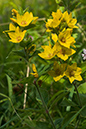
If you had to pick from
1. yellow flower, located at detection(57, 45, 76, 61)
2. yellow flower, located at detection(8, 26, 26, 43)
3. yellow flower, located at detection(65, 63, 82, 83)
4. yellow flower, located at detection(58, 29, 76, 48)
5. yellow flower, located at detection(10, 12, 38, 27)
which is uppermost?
yellow flower, located at detection(10, 12, 38, 27)

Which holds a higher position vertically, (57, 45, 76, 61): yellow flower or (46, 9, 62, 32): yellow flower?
(46, 9, 62, 32): yellow flower

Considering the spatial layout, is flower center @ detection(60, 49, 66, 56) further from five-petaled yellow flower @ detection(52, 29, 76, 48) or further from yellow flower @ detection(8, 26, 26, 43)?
yellow flower @ detection(8, 26, 26, 43)

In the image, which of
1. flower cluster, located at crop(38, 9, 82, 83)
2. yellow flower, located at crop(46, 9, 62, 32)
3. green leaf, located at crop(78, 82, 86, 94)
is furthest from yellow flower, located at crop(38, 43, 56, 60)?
green leaf, located at crop(78, 82, 86, 94)

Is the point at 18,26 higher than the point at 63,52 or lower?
higher

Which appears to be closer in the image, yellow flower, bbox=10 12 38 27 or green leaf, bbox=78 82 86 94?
yellow flower, bbox=10 12 38 27

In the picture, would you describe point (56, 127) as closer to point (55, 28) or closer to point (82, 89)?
point (82, 89)

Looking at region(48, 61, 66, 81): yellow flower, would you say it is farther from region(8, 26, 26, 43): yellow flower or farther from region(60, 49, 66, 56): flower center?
region(8, 26, 26, 43): yellow flower

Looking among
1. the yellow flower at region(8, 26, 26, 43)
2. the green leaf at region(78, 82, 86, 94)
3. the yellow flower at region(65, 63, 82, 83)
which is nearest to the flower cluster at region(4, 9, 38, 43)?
the yellow flower at region(8, 26, 26, 43)

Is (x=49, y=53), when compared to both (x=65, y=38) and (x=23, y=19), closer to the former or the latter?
(x=65, y=38)

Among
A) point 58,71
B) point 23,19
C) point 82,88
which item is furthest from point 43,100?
point 23,19

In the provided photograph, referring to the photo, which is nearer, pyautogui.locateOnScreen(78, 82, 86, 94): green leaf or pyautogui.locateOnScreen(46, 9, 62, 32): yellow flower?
pyautogui.locateOnScreen(46, 9, 62, 32): yellow flower

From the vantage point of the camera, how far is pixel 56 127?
3.04ft

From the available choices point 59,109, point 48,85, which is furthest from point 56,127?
point 48,85

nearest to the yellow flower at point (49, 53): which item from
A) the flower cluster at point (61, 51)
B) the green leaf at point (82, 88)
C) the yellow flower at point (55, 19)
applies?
the flower cluster at point (61, 51)
